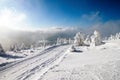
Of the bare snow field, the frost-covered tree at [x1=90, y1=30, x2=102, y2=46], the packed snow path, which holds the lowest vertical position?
the packed snow path

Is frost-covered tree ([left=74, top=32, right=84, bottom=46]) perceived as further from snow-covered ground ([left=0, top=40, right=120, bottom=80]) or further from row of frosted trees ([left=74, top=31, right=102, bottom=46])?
snow-covered ground ([left=0, top=40, right=120, bottom=80])

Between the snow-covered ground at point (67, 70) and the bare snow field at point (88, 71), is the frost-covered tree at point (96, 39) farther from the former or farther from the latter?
the bare snow field at point (88, 71)

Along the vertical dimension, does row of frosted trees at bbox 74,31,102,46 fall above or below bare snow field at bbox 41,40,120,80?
above

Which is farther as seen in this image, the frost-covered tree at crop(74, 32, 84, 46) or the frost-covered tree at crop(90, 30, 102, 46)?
the frost-covered tree at crop(74, 32, 84, 46)

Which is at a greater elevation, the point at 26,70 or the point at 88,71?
the point at 88,71

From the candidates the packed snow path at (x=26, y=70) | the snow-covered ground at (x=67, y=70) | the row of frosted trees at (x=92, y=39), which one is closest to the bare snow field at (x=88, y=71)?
the snow-covered ground at (x=67, y=70)

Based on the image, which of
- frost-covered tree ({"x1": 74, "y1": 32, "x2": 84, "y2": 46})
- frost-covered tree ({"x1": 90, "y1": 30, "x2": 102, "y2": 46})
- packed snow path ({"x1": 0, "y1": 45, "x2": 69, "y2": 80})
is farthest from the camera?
frost-covered tree ({"x1": 74, "y1": 32, "x2": 84, "y2": 46})

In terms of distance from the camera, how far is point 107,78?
424 inches

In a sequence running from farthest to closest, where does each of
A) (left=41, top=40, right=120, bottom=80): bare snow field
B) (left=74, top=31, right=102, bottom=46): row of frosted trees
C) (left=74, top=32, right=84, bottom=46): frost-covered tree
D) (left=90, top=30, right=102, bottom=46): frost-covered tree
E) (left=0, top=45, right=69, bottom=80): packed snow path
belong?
(left=74, top=32, right=84, bottom=46): frost-covered tree < (left=74, top=31, right=102, bottom=46): row of frosted trees < (left=90, top=30, right=102, bottom=46): frost-covered tree < (left=0, top=45, right=69, bottom=80): packed snow path < (left=41, top=40, right=120, bottom=80): bare snow field

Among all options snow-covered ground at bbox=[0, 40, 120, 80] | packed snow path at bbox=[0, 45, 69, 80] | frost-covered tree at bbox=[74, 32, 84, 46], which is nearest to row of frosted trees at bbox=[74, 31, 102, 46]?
frost-covered tree at bbox=[74, 32, 84, 46]

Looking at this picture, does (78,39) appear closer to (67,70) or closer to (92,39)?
(92,39)

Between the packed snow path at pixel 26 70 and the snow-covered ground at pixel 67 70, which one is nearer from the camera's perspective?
the snow-covered ground at pixel 67 70

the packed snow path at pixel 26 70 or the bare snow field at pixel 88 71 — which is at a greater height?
the bare snow field at pixel 88 71

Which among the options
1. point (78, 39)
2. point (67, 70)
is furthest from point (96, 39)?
point (67, 70)
